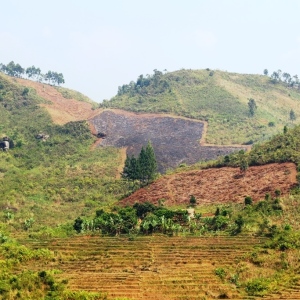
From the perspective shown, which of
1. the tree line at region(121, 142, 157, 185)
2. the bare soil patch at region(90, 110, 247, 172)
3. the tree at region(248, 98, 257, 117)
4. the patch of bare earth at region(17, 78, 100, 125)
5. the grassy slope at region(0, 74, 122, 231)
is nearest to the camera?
the grassy slope at region(0, 74, 122, 231)

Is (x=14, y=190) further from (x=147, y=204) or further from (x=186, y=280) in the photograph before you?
(x=186, y=280)

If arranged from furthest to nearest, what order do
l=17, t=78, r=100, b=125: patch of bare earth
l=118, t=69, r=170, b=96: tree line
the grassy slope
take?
l=118, t=69, r=170, b=96: tree line → l=17, t=78, r=100, b=125: patch of bare earth → the grassy slope

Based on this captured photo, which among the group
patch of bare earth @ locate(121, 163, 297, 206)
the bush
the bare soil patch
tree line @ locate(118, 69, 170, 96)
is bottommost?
the bush

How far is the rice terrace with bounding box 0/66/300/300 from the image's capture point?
32125mm

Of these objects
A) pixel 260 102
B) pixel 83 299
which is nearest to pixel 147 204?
pixel 83 299

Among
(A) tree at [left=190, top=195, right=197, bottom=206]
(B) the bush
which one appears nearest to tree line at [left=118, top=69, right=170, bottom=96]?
(A) tree at [left=190, top=195, right=197, bottom=206]

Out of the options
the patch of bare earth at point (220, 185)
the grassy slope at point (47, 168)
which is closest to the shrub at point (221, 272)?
the patch of bare earth at point (220, 185)

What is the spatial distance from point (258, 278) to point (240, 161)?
29.6m

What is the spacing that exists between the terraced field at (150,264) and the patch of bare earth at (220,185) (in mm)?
13529

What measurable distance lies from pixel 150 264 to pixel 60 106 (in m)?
83.3

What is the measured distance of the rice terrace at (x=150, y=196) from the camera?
3212 centimetres

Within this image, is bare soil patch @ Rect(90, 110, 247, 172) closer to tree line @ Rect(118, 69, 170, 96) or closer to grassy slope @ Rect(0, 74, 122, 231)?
grassy slope @ Rect(0, 74, 122, 231)

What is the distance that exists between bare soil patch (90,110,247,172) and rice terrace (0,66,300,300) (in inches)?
15.9

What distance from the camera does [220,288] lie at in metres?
30.5
